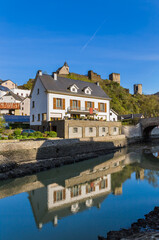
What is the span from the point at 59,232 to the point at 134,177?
403 inches

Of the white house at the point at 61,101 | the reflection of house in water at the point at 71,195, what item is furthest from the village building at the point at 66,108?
the reflection of house in water at the point at 71,195

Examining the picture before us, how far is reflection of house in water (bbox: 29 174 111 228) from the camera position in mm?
9578

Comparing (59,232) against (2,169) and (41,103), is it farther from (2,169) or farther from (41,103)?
(41,103)

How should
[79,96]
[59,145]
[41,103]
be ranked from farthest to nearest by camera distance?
[79,96] < [41,103] < [59,145]

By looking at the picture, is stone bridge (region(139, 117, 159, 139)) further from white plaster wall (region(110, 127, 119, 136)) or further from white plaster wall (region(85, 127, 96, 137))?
white plaster wall (region(85, 127, 96, 137))

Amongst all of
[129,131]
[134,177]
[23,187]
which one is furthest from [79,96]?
[23,187]

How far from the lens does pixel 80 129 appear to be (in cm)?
2683

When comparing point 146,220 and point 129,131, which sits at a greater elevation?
point 129,131

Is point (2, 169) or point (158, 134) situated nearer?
point (2, 169)

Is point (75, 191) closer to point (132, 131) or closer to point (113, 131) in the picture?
point (113, 131)

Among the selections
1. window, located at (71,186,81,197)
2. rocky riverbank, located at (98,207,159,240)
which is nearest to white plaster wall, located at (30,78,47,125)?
window, located at (71,186,81,197)

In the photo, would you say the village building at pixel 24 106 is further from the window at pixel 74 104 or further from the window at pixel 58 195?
the window at pixel 58 195

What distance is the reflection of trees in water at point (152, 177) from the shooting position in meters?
14.3

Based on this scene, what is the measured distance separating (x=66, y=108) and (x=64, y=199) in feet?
63.0
